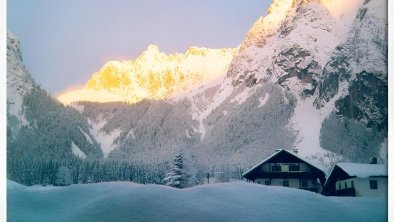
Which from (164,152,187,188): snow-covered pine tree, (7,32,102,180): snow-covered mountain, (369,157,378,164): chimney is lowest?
(164,152,187,188): snow-covered pine tree

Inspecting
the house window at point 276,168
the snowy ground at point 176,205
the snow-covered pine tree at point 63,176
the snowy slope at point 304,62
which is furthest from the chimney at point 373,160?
the snow-covered pine tree at point 63,176

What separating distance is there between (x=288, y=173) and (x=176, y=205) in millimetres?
6285

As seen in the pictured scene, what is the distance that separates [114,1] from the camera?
10.5 metres

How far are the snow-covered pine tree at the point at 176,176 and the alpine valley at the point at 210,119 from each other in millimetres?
236

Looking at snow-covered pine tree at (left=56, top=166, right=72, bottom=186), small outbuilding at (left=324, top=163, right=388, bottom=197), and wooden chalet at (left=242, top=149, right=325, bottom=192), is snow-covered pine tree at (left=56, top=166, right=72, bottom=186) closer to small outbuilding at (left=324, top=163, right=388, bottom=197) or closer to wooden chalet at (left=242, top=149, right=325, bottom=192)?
wooden chalet at (left=242, top=149, right=325, bottom=192)

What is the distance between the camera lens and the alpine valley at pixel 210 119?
11.1 metres

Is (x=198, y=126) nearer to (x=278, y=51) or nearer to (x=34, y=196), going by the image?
(x=34, y=196)

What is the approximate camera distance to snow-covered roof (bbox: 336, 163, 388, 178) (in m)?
8.99

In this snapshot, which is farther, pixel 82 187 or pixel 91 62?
pixel 91 62

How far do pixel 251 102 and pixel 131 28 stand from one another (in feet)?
64.1

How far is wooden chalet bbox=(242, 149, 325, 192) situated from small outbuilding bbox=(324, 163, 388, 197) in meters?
0.29

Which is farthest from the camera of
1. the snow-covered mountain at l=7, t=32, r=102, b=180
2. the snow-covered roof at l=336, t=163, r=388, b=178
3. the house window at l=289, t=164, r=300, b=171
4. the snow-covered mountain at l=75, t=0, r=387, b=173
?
the snow-covered mountain at l=75, t=0, r=387, b=173

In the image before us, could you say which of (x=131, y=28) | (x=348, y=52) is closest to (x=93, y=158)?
(x=131, y=28)

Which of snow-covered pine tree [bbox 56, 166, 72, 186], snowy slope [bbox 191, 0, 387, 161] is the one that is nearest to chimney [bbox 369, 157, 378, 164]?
snowy slope [bbox 191, 0, 387, 161]
